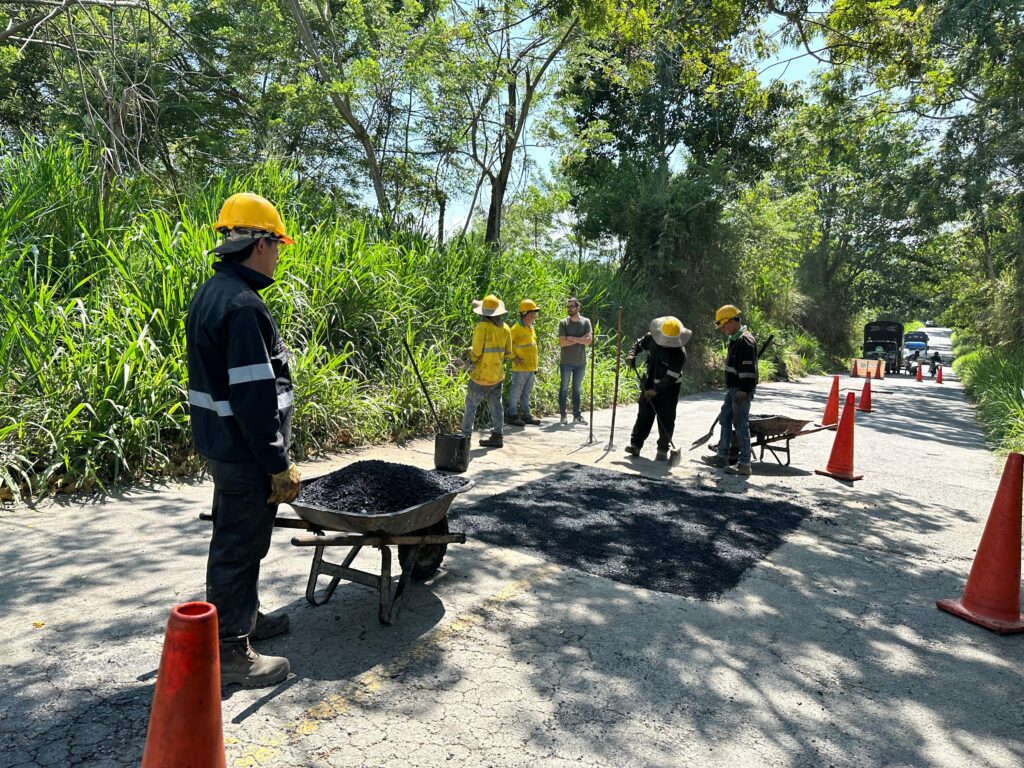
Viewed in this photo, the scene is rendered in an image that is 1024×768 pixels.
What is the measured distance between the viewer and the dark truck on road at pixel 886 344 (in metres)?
32.9

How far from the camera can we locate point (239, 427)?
10.0 ft

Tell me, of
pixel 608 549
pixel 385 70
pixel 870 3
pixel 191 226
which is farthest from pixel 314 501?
pixel 385 70

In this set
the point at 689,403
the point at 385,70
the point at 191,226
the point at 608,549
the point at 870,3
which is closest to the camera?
the point at 608,549

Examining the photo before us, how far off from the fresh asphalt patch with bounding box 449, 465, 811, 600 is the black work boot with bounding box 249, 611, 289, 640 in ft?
6.38

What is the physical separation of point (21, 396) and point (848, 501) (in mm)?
7656

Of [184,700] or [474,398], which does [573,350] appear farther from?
[184,700]

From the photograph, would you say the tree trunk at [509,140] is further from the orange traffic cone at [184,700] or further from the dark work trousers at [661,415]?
the orange traffic cone at [184,700]

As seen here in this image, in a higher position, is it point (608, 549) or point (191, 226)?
point (191, 226)

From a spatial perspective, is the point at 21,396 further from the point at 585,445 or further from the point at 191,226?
the point at 585,445

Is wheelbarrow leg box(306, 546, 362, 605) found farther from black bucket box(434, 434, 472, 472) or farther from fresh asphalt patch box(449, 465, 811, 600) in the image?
black bucket box(434, 434, 472, 472)

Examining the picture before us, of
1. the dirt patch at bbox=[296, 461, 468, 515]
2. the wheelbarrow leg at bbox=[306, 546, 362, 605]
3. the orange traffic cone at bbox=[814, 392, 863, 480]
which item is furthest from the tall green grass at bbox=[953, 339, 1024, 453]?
the wheelbarrow leg at bbox=[306, 546, 362, 605]

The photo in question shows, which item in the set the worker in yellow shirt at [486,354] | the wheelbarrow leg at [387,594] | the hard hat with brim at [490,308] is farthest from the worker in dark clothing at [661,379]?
the wheelbarrow leg at [387,594]

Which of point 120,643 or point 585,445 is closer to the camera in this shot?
point 120,643

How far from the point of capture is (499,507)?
6.25 meters
